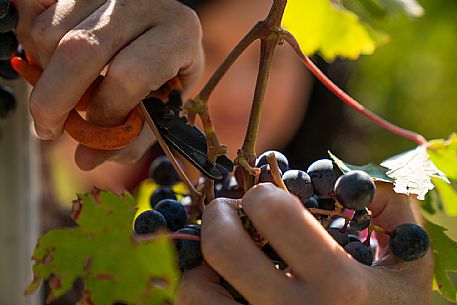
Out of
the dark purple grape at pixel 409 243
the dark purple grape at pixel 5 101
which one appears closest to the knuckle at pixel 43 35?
the dark purple grape at pixel 5 101

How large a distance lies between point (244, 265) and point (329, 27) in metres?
0.50

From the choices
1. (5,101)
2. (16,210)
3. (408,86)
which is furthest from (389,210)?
(408,86)

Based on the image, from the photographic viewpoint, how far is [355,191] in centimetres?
53

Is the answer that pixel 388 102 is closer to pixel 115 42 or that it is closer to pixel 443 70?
pixel 443 70

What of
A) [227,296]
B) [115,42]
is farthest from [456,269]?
[115,42]

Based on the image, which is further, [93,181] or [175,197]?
[93,181]

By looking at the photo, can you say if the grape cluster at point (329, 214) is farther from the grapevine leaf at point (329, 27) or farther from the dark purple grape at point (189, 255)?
the grapevine leaf at point (329, 27)

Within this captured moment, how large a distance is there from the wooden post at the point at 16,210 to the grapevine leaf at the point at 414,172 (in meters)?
0.54

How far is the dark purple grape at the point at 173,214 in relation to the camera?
61 cm

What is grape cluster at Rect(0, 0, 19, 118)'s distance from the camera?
0.60 m

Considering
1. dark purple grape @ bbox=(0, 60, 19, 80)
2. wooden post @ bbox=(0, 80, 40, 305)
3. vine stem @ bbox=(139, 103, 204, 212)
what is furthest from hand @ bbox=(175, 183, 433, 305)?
wooden post @ bbox=(0, 80, 40, 305)

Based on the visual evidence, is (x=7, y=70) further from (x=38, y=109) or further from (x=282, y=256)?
(x=282, y=256)

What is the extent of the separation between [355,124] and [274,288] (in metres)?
2.85

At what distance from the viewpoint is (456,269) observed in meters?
0.63
